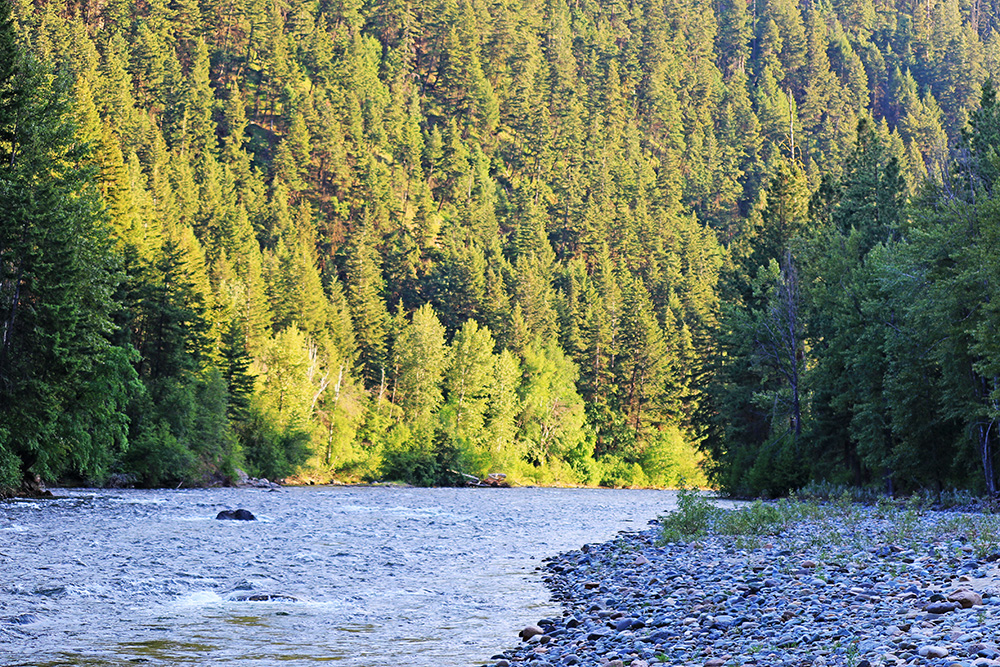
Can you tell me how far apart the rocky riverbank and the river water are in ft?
3.87

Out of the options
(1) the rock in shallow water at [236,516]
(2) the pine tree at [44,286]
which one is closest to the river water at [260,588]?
(1) the rock in shallow water at [236,516]

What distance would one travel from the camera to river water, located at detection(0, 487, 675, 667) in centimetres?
1163

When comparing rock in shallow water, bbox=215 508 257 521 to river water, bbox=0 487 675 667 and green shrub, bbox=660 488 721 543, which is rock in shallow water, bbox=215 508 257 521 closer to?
river water, bbox=0 487 675 667

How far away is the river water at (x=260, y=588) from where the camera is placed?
11633mm

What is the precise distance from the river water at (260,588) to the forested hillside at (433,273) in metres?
11.2

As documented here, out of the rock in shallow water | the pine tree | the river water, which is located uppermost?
the pine tree

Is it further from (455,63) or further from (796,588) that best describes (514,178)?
(796,588)

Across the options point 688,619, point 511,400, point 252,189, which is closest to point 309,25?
point 252,189

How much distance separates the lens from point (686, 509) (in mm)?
Answer: 24062

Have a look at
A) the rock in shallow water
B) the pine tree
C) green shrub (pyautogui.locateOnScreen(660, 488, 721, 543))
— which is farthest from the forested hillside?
green shrub (pyautogui.locateOnScreen(660, 488, 721, 543))

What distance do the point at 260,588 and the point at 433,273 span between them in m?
105

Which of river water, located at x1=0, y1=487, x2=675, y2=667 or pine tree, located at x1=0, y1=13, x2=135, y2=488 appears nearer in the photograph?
river water, located at x1=0, y1=487, x2=675, y2=667

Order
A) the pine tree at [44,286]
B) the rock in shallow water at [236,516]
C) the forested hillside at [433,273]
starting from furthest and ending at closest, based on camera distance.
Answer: the forested hillside at [433,273] < the pine tree at [44,286] < the rock in shallow water at [236,516]

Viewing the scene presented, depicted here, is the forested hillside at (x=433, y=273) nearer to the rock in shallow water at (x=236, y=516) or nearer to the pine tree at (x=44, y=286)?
the pine tree at (x=44, y=286)
